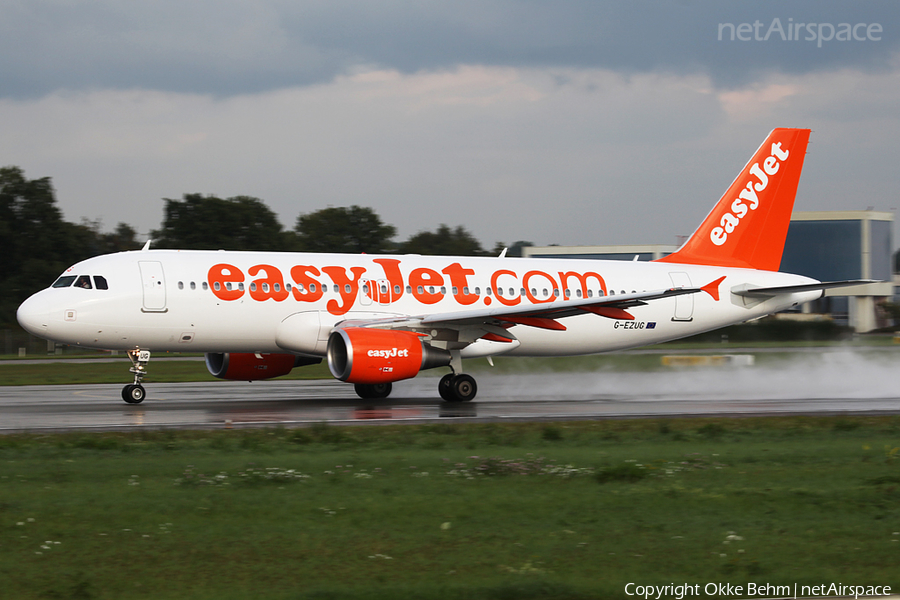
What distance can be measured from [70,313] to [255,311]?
13.2 ft

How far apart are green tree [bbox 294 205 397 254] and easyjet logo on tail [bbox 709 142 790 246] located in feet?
163

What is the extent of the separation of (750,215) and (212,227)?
47345mm

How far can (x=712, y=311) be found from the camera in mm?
26781

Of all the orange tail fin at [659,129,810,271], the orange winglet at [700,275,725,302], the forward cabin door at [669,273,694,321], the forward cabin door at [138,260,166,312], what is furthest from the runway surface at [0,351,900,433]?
the orange tail fin at [659,129,810,271]

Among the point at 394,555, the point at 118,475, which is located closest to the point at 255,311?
the point at 118,475

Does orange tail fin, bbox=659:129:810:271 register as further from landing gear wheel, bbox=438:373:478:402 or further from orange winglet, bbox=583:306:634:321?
landing gear wheel, bbox=438:373:478:402

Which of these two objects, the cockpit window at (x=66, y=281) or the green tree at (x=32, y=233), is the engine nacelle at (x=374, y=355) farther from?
the green tree at (x=32, y=233)

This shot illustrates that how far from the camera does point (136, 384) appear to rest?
20.9 metres

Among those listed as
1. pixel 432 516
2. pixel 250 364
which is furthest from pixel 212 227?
pixel 432 516

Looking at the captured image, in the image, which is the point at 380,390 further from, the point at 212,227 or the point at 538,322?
the point at 212,227

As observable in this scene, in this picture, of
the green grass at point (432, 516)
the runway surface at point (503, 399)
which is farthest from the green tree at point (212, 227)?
the green grass at point (432, 516)

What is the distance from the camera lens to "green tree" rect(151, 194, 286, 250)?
6675 centimetres

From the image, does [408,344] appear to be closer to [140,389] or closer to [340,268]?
[340,268]

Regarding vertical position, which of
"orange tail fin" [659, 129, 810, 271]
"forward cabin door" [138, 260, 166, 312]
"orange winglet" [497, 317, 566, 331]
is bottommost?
"orange winglet" [497, 317, 566, 331]
